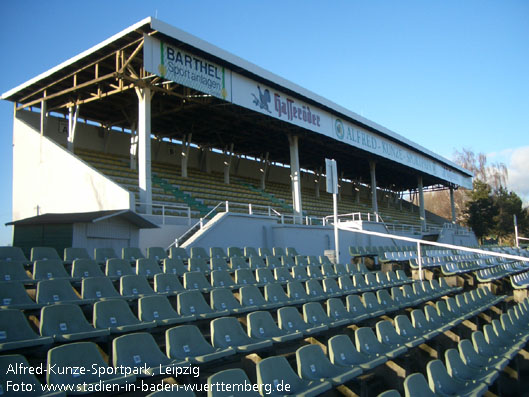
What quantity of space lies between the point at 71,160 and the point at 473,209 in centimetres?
3630

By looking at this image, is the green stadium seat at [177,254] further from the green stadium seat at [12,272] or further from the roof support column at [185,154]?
the roof support column at [185,154]

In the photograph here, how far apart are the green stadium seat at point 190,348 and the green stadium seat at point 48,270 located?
2398mm

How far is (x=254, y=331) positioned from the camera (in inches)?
200

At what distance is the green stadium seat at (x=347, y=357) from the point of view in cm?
465

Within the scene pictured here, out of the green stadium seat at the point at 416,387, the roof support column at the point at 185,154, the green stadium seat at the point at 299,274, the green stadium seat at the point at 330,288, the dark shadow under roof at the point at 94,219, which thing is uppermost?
the roof support column at the point at 185,154

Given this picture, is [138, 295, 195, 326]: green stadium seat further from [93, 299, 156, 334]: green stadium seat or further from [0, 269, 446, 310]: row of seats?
[0, 269, 446, 310]: row of seats

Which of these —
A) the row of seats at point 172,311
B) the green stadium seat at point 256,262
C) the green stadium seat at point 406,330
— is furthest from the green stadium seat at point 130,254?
the green stadium seat at point 406,330

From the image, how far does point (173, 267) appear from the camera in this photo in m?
7.55

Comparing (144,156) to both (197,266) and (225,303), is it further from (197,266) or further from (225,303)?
(225,303)

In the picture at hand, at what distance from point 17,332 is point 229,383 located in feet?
6.94

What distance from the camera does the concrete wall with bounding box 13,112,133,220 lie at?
44.9ft

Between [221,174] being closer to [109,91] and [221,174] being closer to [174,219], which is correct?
[109,91]

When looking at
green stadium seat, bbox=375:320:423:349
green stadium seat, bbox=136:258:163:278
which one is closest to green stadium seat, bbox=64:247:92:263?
green stadium seat, bbox=136:258:163:278

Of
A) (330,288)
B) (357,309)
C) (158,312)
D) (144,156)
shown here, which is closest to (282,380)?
(158,312)
